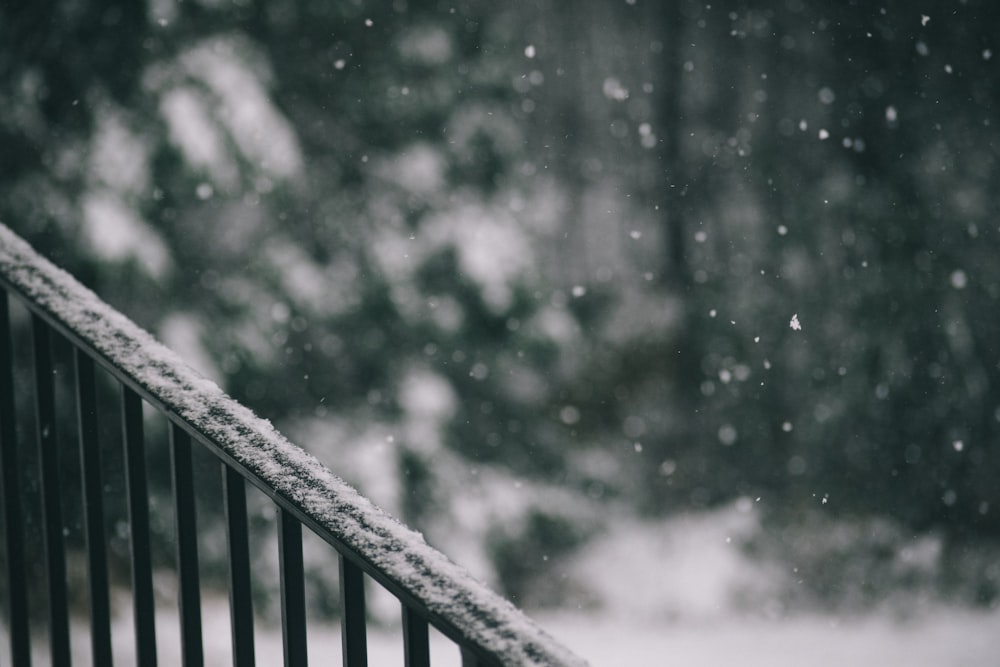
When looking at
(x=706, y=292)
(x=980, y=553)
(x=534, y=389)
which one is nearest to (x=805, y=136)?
(x=706, y=292)

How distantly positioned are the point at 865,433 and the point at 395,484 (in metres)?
4.22

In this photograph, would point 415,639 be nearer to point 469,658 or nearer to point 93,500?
point 469,658

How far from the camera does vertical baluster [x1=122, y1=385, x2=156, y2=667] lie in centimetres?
154

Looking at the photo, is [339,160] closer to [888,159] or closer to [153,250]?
[153,250]

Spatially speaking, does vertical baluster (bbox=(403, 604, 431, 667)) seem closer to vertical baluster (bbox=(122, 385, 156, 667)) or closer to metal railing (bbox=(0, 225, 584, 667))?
metal railing (bbox=(0, 225, 584, 667))

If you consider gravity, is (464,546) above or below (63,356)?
below

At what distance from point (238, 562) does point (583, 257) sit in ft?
21.5

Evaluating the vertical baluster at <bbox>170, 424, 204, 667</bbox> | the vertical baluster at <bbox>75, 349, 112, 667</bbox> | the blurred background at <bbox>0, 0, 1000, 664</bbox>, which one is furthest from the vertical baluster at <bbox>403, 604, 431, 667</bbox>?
the blurred background at <bbox>0, 0, 1000, 664</bbox>

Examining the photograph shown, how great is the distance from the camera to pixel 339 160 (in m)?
5.90

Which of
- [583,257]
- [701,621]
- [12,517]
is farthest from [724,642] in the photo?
[12,517]

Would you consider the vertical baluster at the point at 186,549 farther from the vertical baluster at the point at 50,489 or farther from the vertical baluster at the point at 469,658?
the vertical baluster at the point at 469,658

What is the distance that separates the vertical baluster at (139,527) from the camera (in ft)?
5.06

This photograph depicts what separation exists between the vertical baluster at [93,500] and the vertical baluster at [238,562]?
13.7 inches

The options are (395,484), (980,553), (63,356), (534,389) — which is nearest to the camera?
(63,356)
